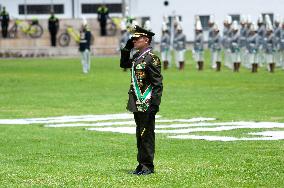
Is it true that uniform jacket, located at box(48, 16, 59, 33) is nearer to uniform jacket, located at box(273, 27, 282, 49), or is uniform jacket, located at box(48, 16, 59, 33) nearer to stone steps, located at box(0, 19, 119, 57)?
stone steps, located at box(0, 19, 119, 57)

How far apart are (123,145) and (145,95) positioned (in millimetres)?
4632

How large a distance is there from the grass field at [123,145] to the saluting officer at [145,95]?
1.01ft

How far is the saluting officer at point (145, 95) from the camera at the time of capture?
16.5 meters

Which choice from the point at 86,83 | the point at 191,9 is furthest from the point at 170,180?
the point at 191,9

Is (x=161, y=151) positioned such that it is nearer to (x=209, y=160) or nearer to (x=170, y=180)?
(x=209, y=160)

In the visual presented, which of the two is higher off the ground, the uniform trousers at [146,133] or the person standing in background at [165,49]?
the uniform trousers at [146,133]

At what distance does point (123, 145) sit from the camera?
69.4ft

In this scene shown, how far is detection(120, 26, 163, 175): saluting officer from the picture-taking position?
16547 millimetres

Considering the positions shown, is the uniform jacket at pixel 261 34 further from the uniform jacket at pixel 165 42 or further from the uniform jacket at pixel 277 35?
the uniform jacket at pixel 165 42

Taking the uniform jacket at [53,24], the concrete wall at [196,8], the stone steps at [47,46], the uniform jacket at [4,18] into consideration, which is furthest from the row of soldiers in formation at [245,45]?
the concrete wall at [196,8]

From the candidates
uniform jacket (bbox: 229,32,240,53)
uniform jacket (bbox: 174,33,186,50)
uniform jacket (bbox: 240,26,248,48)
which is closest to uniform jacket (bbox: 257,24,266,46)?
uniform jacket (bbox: 240,26,248,48)

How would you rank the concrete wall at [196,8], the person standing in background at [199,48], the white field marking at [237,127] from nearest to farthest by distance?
the white field marking at [237,127] < the person standing in background at [199,48] < the concrete wall at [196,8]

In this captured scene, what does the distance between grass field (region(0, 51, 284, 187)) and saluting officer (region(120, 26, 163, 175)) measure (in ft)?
1.01

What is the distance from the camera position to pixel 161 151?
19984 mm
